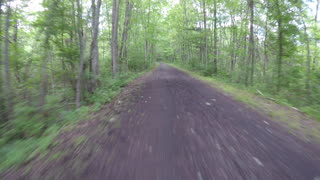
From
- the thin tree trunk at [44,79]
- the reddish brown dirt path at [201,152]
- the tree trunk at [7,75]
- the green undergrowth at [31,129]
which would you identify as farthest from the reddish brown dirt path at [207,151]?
the tree trunk at [7,75]

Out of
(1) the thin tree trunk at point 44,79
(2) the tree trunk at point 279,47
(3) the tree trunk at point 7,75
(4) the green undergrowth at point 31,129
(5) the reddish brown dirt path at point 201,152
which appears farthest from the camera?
(2) the tree trunk at point 279,47

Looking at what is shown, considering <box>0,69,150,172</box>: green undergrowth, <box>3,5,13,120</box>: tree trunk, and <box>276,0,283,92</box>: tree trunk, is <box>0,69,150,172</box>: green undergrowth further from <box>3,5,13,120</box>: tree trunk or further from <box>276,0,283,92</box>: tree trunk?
<box>276,0,283,92</box>: tree trunk

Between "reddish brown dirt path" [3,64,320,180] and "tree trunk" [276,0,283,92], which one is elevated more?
"tree trunk" [276,0,283,92]

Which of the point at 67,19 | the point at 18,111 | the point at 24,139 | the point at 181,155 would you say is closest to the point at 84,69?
the point at 67,19

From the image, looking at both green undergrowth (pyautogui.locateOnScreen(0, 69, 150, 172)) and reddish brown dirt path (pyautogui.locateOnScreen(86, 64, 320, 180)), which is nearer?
reddish brown dirt path (pyautogui.locateOnScreen(86, 64, 320, 180))

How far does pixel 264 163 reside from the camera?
203cm

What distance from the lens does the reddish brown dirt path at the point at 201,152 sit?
1.85 m

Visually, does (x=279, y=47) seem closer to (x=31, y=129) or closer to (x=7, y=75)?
(x=31, y=129)

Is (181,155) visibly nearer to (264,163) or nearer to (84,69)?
(264,163)

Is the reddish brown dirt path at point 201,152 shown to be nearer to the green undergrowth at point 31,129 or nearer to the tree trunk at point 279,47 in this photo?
the green undergrowth at point 31,129

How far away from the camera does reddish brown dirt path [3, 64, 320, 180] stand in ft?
6.08

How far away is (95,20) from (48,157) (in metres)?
6.46

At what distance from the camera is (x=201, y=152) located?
2.28m

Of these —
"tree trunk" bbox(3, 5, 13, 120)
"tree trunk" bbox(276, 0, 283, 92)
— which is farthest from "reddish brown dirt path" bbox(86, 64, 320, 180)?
"tree trunk" bbox(276, 0, 283, 92)
